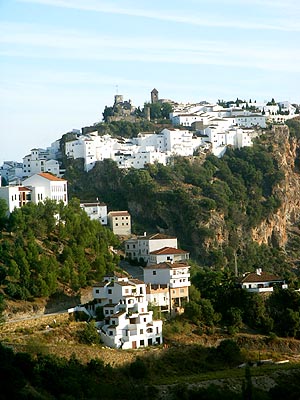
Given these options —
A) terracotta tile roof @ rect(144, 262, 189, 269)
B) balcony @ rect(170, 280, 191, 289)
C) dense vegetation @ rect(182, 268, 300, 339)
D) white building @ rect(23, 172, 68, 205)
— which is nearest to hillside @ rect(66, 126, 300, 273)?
white building @ rect(23, 172, 68, 205)

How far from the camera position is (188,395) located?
32.1 meters

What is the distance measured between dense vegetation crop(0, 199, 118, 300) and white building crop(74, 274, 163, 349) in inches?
84.3

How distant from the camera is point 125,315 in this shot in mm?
38219

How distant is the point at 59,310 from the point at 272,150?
32103mm

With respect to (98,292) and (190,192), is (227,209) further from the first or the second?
(98,292)

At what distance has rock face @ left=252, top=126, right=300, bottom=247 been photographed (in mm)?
64375

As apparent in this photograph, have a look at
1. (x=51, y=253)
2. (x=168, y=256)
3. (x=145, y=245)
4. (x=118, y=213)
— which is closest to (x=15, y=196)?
(x=51, y=253)

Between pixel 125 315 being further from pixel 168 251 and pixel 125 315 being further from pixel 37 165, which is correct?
pixel 37 165

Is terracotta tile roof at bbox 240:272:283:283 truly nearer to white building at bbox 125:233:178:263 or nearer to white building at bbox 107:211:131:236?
white building at bbox 125:233:178:263

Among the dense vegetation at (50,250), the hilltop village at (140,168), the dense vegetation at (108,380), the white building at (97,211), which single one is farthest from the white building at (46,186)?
the dense vegetation at (108,380)

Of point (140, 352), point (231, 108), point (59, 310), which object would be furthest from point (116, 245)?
point (231, 108)

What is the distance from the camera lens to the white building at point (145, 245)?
1895 inches

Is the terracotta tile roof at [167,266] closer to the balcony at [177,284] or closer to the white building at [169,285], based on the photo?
the white building at [169,285]

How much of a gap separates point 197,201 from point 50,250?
1665 centimetres
